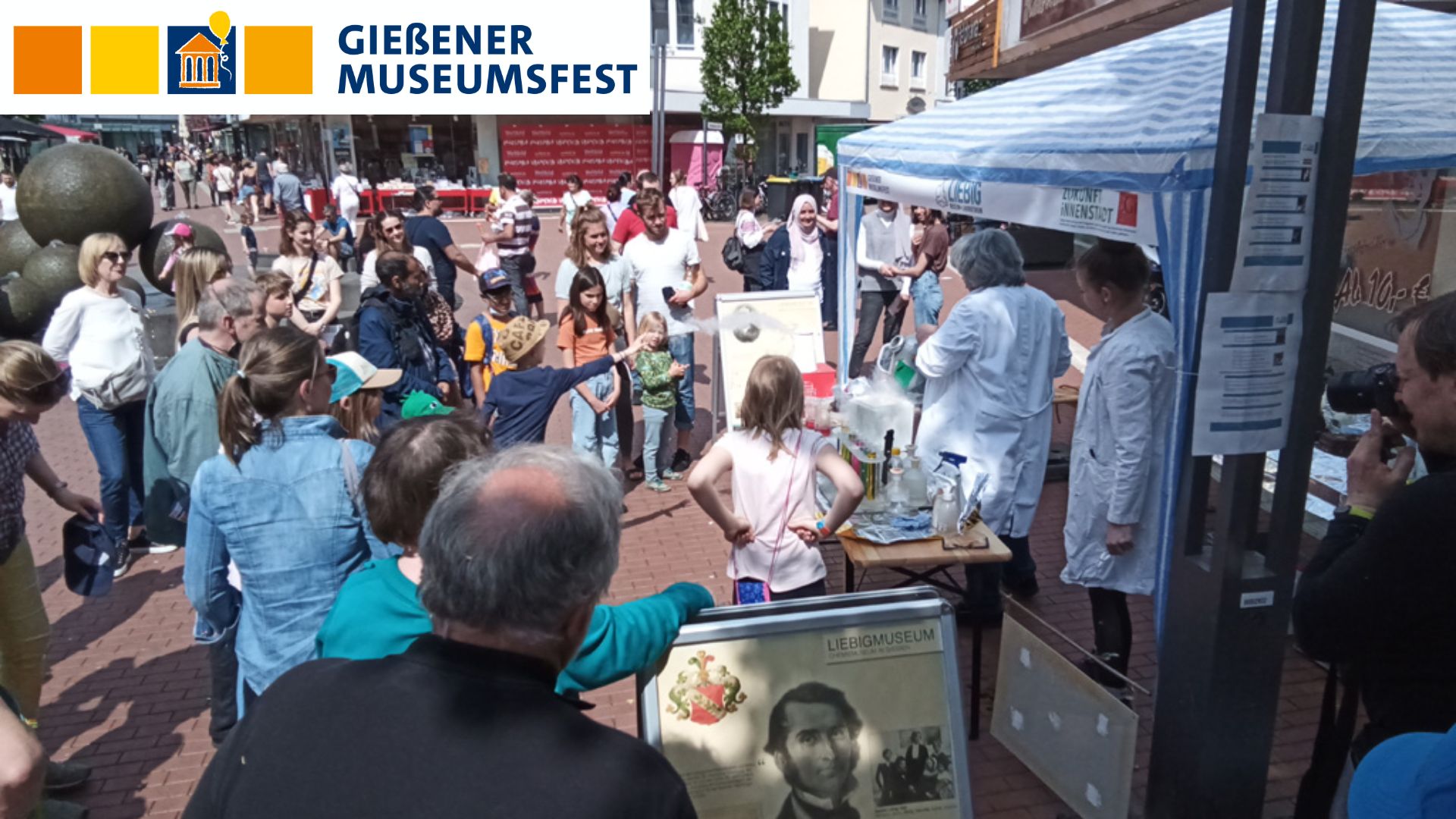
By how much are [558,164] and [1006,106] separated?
2775cm

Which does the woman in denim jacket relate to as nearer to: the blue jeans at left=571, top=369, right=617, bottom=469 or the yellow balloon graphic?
the blue jeans at left=571, top=369, right=617, bottom=469

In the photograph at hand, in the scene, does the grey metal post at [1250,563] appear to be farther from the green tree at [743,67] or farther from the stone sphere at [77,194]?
the green tree at [743,67]

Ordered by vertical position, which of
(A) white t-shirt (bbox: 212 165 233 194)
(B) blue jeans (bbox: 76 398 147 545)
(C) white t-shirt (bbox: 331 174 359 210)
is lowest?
(B) blue jeans (bbox: 76 398 147 545)

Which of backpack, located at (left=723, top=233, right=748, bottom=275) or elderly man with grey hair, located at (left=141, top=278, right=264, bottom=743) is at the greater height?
backpack, located at (left=723, top=233, right=748, bottom=275)

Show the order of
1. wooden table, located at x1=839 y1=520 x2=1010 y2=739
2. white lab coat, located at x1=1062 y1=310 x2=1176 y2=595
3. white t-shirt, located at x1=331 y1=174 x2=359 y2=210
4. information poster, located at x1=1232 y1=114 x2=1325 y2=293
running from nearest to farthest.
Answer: information poster, located at x1=1232 y1=114 x2=1325 y2=293
white lab coat, located at x1=1062 y1=310 x2=1176 y2=595
wooden table, located at x1=839 y1=520 x2=1010 y2=739
white t-shirt, located at x1=331 y1=174 x2=359 y2=210

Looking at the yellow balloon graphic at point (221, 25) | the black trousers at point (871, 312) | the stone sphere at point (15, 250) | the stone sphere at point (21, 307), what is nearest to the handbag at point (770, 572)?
the black trousers at point (871, 312)

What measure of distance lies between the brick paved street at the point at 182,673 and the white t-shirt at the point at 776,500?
3.16 feet

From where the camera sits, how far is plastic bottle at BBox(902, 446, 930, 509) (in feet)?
13.1

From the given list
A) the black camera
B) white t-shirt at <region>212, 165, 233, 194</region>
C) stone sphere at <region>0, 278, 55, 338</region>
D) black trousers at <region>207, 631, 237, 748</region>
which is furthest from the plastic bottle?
white t-shirt at <region>212, 165, 233, 194</region>

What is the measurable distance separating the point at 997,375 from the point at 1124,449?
91 centimetres

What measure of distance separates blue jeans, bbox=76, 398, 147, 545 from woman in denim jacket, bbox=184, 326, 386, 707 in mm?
2891

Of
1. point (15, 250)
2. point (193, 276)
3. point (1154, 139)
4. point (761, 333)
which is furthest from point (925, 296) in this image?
point (15, 250)

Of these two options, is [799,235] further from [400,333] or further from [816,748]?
[816,748]

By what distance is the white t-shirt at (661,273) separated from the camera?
6688mm
